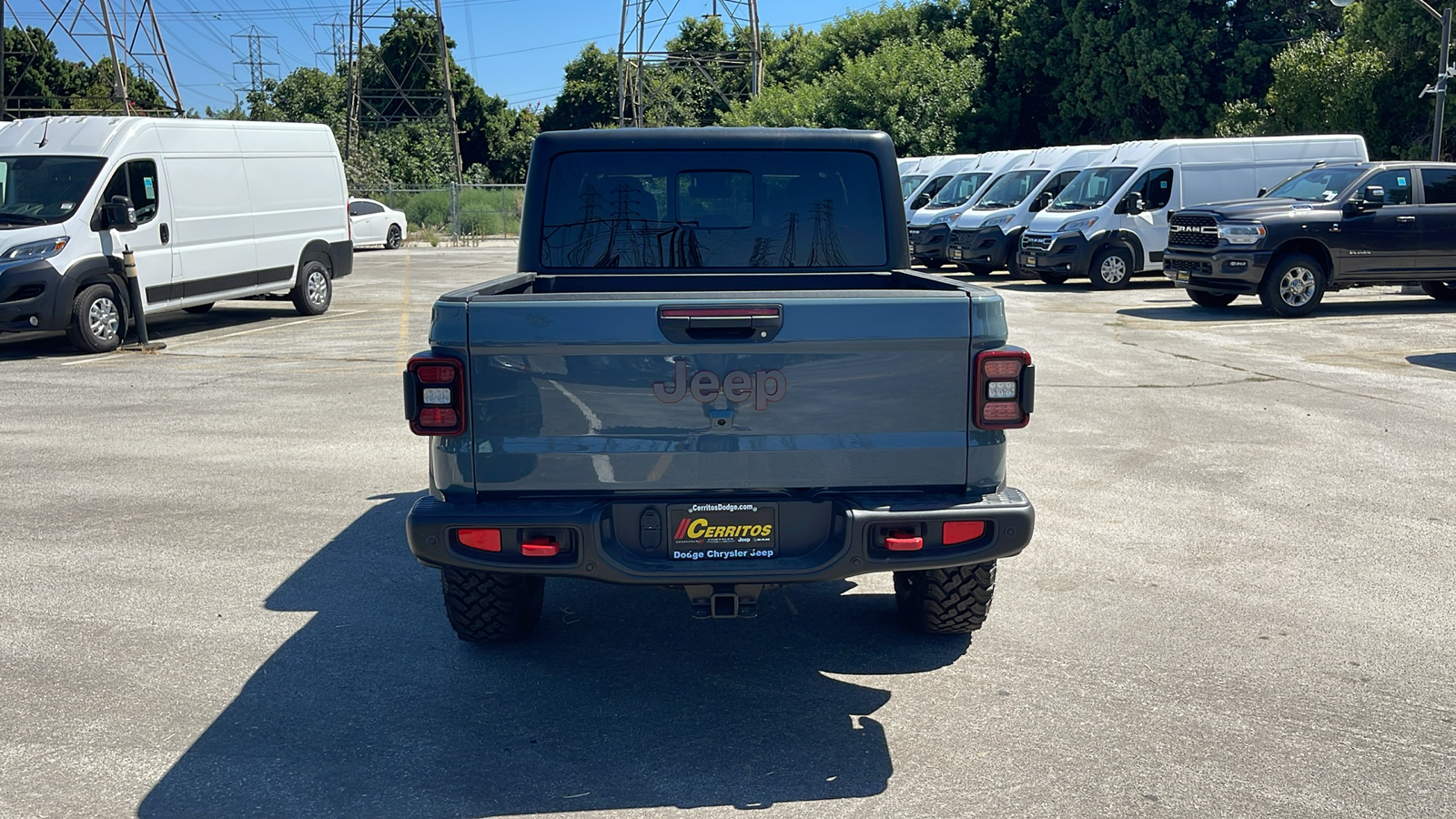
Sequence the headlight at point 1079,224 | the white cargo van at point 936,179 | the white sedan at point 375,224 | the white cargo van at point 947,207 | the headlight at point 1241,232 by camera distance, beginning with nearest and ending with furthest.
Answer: the headlight at point 1241,232, the headlight at point 1079,224, the white cargo van at point 947,207, the white cargo van at point 936,179, the white sedan at point 375,224

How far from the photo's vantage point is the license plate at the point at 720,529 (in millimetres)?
4305

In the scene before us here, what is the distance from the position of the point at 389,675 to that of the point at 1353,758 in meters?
3.32

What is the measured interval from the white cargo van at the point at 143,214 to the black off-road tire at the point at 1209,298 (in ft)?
40.1

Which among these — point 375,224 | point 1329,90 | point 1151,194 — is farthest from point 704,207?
point 1329,90

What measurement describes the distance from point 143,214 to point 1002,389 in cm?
1304

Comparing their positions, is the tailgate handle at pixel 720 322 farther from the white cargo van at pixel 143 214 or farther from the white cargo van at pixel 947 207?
the white cargo van at pixel 947 207

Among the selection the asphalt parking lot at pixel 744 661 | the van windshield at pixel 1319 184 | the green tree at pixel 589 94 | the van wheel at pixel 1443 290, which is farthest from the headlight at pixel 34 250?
the green tree at pixel 589 94

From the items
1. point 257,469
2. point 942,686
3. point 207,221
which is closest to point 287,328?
point 207,221

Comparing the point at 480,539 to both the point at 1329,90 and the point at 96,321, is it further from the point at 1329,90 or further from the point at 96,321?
the point at 1329,90

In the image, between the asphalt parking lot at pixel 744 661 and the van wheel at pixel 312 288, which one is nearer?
the asphalt parking lot at pixel 744 661

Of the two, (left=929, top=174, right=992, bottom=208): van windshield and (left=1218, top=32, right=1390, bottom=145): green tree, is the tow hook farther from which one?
(left=1218, top=32, right=1390, bottom=145): green tree

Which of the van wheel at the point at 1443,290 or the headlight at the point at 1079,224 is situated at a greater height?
the headlight at the point at 1079,224

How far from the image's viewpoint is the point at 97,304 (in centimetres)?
1435

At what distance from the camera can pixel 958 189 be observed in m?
28.1
